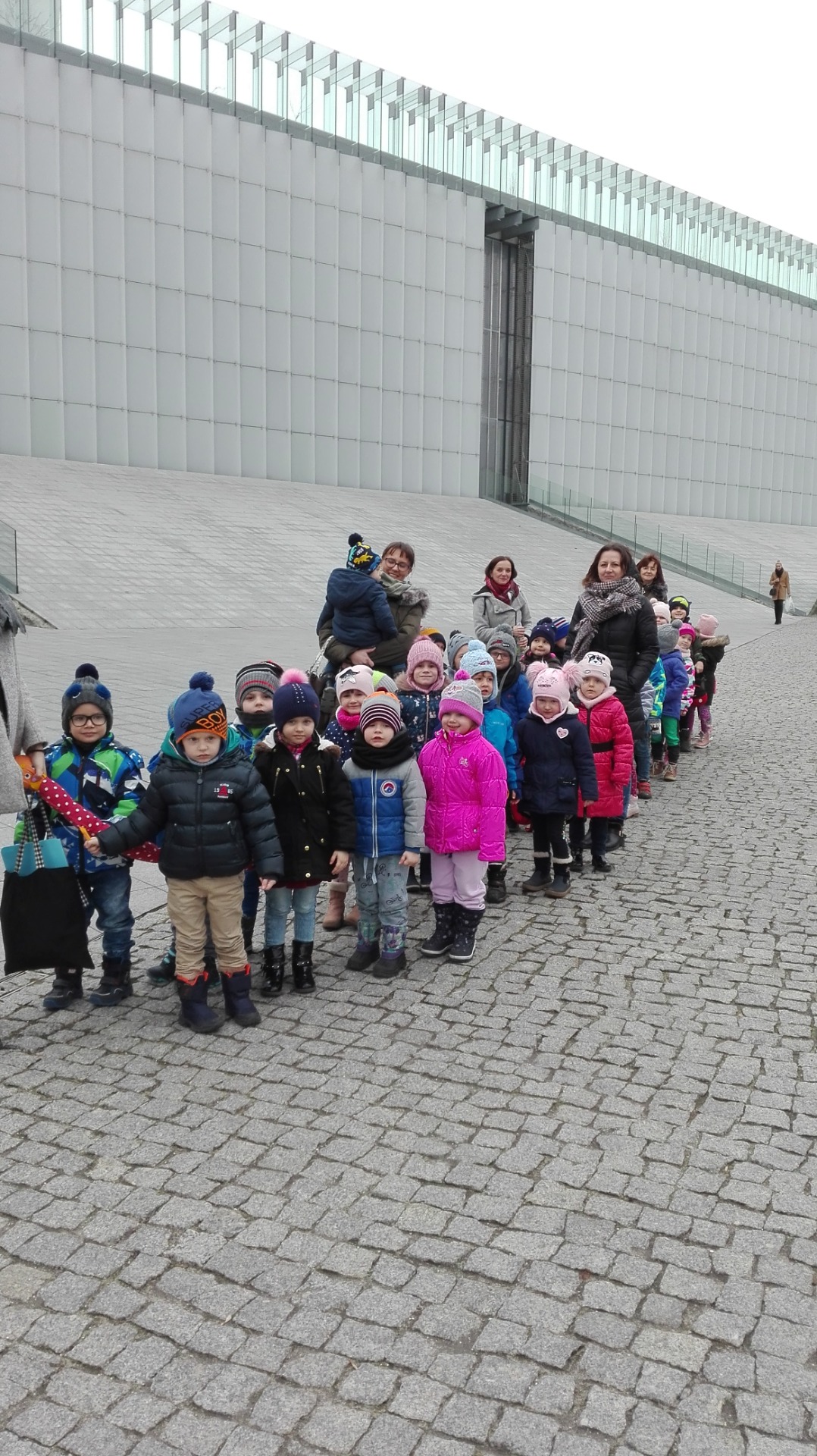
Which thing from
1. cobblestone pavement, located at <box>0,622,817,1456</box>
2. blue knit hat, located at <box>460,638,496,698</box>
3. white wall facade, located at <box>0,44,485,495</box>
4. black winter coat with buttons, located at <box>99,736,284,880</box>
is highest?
white wall facade, located at <box>0,44,485,495</box>

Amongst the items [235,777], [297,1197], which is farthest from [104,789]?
[297,1197]

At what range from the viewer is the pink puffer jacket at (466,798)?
5.89 m

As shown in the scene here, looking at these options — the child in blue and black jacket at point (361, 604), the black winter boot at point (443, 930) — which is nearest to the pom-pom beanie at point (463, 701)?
the black winter boot at point (443, 930)

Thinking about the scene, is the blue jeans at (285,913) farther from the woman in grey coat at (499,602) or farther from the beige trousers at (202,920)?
the woman in grey coat at (499,602)

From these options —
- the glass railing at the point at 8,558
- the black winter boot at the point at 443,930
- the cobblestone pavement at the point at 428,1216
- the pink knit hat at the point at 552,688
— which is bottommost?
the cobblestone pavement at the point at 428,1216

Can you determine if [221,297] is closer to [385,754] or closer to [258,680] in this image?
[258,680]

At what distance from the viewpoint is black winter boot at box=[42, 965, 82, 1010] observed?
5.13 metres

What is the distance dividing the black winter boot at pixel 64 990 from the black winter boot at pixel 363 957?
1294 mm

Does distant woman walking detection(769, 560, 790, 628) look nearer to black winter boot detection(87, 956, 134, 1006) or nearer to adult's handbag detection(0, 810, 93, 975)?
black winter boot detection(87, 956, 134, 1006)

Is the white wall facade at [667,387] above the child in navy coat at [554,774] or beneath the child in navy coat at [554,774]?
above

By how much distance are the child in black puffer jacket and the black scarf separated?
77cm

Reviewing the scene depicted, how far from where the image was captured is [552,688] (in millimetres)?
7020

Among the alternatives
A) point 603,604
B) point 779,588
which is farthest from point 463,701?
point 779,588

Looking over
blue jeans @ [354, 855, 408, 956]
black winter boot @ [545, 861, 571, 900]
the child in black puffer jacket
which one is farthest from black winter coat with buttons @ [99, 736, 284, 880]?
black winter boot @ [545, 861, 571, 900]
